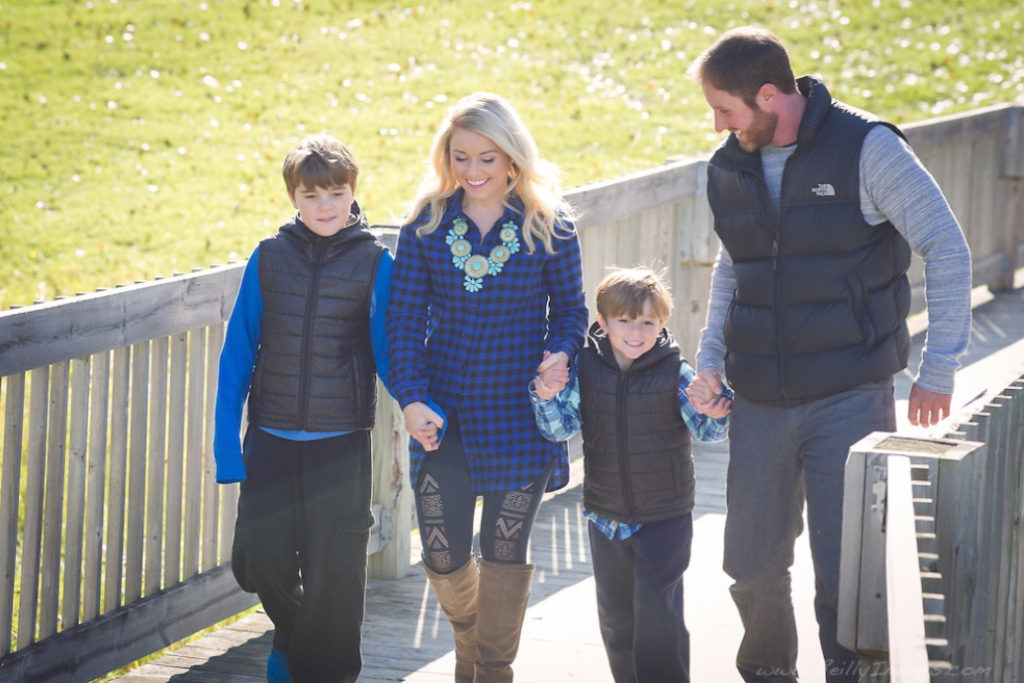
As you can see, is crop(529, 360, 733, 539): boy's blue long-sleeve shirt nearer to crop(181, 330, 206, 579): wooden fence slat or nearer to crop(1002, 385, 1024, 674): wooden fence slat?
crop(1002, 385, 1024, 674): wooden fence slat

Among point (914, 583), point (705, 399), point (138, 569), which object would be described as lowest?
point (138, 569)

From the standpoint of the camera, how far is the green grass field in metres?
12.8

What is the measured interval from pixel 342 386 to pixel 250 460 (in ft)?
1.25

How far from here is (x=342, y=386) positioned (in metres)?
4.61

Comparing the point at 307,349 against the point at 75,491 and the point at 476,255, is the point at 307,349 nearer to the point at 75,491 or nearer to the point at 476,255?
the point at 476,255

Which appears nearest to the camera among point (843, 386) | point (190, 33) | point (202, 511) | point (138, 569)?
point (843, 386)

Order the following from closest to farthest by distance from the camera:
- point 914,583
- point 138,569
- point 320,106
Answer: point 914,583 < point 138,569 < point 320,106

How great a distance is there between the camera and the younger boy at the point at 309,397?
4.57m

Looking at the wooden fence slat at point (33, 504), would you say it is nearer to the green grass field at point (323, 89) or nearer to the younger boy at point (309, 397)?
the younger boy at point (309, 397)

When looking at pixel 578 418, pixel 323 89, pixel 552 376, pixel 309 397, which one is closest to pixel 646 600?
pixel 578 418

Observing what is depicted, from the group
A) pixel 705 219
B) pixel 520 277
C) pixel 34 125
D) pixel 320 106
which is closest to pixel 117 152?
pixel 34 125

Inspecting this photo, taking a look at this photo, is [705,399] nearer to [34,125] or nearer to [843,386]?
[843,386]

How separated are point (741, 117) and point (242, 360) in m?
1.71

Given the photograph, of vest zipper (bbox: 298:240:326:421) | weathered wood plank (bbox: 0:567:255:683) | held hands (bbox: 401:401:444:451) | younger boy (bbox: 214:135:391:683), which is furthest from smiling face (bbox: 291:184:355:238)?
weathered wood plank (bbox: 0:567:255:683)
